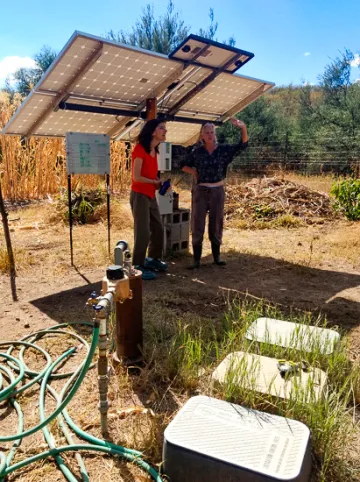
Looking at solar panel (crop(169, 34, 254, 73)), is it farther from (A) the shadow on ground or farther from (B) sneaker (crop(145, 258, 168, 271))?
(A) the shadow on ground

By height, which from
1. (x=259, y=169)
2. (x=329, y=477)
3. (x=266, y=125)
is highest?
(x=266, y=125)

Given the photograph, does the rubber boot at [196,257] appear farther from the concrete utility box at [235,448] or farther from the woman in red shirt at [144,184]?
the concrete utility box at [235,448]

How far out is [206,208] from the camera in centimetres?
545

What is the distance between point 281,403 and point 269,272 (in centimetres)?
338

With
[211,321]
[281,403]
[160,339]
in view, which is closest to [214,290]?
[211,321]

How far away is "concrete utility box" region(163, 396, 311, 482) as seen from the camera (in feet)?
5.65

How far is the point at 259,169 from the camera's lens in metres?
18.8

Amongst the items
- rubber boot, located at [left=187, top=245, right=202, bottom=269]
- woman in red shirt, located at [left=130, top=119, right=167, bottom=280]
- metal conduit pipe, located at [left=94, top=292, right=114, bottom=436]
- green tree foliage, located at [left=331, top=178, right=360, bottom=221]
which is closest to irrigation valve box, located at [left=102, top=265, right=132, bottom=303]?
metal conduit pipe, located at [left=94, top=292, right=114, bottom=436]

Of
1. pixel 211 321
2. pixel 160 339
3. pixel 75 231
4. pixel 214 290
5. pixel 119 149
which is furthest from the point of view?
pixel 119 149

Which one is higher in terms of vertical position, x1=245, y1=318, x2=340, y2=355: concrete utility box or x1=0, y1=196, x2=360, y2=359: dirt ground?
x1=245, y1=318, x2=340, y2=355: concrete utility box

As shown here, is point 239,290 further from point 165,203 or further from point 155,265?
point 165,203

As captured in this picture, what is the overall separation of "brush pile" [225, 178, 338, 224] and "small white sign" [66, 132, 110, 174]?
4665 millimetres

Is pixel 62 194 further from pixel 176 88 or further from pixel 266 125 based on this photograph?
pixel 266 125

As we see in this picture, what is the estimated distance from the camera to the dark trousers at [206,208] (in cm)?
532
